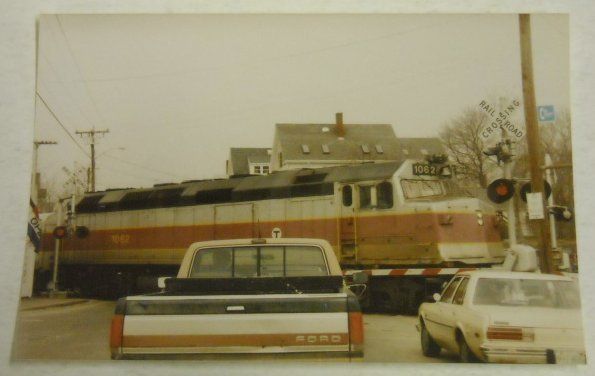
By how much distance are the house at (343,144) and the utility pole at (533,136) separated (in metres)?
1.01

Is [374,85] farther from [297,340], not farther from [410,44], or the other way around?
[297,340]

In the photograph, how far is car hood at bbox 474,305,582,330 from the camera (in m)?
4.62

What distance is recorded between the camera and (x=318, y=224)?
8.05m

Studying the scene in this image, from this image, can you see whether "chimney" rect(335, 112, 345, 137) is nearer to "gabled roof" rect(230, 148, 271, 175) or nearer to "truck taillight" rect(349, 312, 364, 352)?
"gabled roof" rect(230, 148, 271, 175)

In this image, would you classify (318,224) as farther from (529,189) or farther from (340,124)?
(529,189)

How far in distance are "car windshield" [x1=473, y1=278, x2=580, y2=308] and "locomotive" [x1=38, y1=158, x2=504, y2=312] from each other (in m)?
1.19

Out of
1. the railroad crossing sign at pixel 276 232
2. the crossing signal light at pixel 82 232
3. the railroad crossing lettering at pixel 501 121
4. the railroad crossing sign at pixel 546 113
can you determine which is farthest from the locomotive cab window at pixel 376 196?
the crossing signal light at pixel 82 232

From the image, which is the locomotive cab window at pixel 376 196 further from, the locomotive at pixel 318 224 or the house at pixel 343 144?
the house at pixel 343 144

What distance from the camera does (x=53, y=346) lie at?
5.29 m

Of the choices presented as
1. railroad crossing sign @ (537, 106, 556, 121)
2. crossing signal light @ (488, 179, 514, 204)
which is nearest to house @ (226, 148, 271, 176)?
crossing signal light @ (488, 179, 514, 204)

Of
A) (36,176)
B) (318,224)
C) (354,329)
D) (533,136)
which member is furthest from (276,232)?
(354,329)

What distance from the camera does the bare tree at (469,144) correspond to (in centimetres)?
591

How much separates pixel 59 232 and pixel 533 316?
17.9 ft
